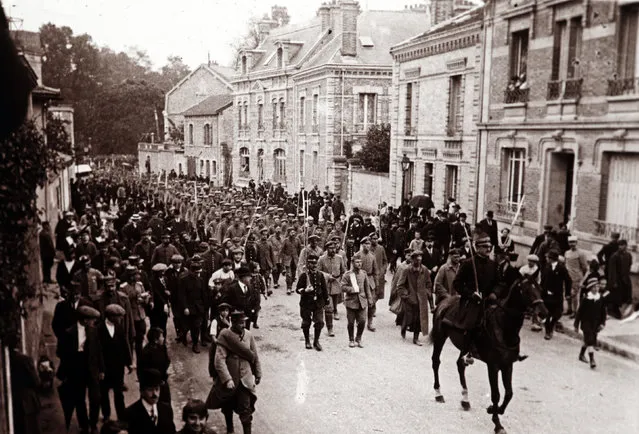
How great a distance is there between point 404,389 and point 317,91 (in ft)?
86.8

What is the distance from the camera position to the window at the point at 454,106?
22.5m

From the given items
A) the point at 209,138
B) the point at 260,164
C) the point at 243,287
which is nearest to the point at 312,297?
the point at 243,287

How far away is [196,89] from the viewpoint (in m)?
50.4

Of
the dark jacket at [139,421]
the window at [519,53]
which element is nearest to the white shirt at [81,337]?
the dark jacket at [139,421]

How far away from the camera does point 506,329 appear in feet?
27.7

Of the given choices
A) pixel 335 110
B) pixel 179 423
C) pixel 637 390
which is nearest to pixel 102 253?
pixel 179 423

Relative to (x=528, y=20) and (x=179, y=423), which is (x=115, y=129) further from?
(x=528, y=20)

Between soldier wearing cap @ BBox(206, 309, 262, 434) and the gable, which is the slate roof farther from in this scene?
soldier wearing cap @ BBox(206, 309, 262, 434)

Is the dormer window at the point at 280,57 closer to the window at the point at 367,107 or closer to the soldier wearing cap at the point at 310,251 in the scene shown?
the window at the point at 367,107

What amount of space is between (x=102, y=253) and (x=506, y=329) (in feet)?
23.4

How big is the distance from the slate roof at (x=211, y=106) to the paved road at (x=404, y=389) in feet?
118

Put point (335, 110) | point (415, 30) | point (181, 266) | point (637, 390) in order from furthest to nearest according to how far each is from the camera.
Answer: point (415, 30), point (335, 110), point (181, 266), point (637, 390)

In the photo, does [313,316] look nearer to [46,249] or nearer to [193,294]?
[193,294]

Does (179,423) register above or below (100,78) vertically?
below
